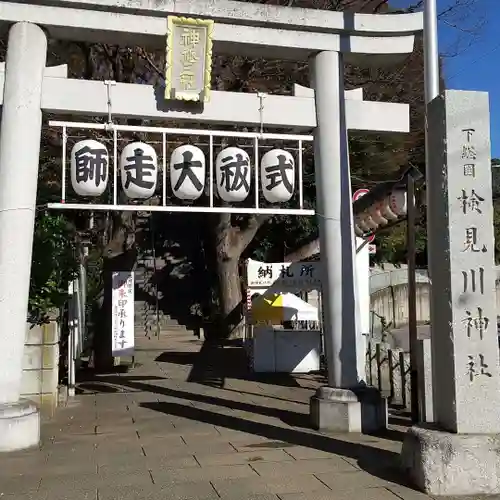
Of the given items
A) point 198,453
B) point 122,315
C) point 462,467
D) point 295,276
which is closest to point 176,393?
point 122,315

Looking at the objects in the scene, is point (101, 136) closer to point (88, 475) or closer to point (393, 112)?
point (393, 112)

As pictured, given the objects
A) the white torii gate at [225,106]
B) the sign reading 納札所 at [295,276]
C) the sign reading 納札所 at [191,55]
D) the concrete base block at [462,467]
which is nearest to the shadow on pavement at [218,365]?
the sign reading 納札所 at [295,276]

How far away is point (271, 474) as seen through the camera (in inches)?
243

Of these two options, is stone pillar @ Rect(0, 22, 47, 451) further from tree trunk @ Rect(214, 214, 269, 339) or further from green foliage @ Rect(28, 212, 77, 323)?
tree trunk @ Rect(214, 214, 269, 339)

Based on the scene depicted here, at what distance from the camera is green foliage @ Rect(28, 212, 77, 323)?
962 cm

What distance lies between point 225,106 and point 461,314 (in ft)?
14.0

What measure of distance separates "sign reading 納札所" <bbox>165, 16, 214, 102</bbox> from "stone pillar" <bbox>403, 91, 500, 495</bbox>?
324 cm

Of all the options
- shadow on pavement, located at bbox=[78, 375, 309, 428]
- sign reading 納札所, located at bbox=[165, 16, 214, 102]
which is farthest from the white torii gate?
shadow on pavement, located at bbox=[78, 375, 309, 428]

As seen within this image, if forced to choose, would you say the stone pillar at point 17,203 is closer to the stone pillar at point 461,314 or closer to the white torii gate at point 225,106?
the white torii gate at point 225,106

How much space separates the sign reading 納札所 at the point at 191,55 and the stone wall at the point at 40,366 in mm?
4261

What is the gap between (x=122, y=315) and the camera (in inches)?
524

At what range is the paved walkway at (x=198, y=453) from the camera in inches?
226

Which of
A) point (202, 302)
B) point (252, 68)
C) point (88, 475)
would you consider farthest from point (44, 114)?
point (202, 302)

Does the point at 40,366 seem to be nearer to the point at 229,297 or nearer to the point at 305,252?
the point at 305,252
